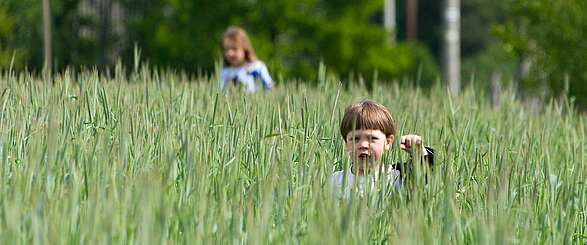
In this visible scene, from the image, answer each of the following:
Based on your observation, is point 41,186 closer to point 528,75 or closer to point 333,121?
point 333,121

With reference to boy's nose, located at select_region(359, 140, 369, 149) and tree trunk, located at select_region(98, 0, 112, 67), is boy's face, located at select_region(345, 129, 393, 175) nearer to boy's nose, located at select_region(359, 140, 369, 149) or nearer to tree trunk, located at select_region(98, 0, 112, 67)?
boy's nose, located at select_region(359, 140, 369, 149)

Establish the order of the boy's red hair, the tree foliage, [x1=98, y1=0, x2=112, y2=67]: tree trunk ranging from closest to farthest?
the boy's red hair
the tree foliage
[x1=98, y1=0, x2=112, y2=67]: tree trunk

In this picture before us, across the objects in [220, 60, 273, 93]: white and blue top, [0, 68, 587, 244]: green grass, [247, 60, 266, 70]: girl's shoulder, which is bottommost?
[0, 68, 587, 244]: green grass

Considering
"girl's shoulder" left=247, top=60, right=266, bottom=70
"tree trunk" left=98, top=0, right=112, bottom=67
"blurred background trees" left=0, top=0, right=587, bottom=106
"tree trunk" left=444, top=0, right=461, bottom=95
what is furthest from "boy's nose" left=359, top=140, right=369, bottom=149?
"tree trunk" left=98, top=0, right=112, bottom=67

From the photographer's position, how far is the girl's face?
8.24 m

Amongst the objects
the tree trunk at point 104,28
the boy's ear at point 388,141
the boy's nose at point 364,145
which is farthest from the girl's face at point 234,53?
the tree trunk at point 104,28

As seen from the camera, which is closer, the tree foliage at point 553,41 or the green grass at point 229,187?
the green grass at point 229,187

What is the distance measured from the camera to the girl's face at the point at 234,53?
8242 millimetres

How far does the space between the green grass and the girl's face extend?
3351 millimetres

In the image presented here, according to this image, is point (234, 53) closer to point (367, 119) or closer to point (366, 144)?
point (367, 119)

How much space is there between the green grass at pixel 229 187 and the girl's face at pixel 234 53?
3.35 meters

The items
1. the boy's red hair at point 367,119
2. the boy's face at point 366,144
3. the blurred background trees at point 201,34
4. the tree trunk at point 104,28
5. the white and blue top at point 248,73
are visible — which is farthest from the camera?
the tree trunk at point 104,28

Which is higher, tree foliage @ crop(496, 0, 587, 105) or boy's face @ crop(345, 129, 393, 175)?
tree foliage @ crop(496, 0, 587, 105)

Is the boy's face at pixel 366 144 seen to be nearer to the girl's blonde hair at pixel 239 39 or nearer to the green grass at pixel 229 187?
the green grass at pixel 229 187
